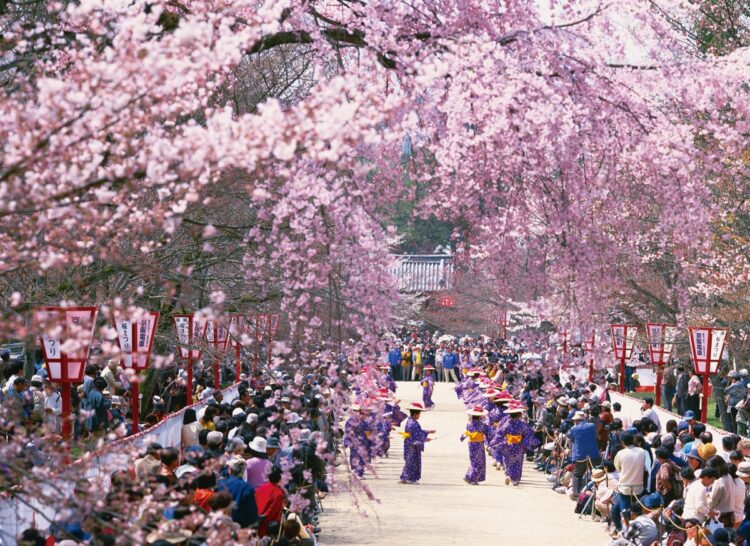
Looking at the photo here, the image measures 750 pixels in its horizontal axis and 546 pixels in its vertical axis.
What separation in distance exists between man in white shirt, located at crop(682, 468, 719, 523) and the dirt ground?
2819 millimetres

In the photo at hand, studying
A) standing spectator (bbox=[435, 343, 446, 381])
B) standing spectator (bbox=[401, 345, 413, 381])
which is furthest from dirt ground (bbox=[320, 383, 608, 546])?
standing spectator (bbox=[435, 343, 446, 381])

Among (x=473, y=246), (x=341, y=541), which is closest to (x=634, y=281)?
(x=341, y=541)

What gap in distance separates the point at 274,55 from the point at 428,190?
10686 mm

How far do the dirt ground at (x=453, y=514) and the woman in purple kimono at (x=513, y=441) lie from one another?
0.29 meters

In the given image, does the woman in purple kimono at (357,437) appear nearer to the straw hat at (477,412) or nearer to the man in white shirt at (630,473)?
the straw hat at (477,412)

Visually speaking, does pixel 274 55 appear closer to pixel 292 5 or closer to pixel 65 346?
pixel 292 5

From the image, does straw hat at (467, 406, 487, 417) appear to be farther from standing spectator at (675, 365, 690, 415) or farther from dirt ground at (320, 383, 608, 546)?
standing spectator at (675, 365, 690, 415)

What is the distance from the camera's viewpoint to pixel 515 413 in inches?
786

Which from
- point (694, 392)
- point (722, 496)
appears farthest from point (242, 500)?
point (694, 392)

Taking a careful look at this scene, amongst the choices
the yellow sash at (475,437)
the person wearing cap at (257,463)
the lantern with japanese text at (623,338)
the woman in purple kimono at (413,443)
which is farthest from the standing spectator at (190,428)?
the lantern with japanese text at (623,338)

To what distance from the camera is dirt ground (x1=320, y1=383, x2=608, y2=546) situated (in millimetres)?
14320

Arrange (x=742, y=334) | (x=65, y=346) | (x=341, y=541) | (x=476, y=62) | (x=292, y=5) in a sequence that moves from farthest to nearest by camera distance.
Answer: (x=742, y=334)
(x=341, y=541)
(x=292, y=5)
(x=476, y=62)
(x=65, y=346)

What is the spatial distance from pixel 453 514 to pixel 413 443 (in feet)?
11.0

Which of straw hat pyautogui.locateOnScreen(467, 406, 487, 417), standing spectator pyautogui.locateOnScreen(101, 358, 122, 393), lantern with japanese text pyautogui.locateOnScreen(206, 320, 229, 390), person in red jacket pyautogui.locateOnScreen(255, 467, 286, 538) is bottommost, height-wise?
person in red jacket pyautogui.locateOnScreen(255, 467, 286, 538)
